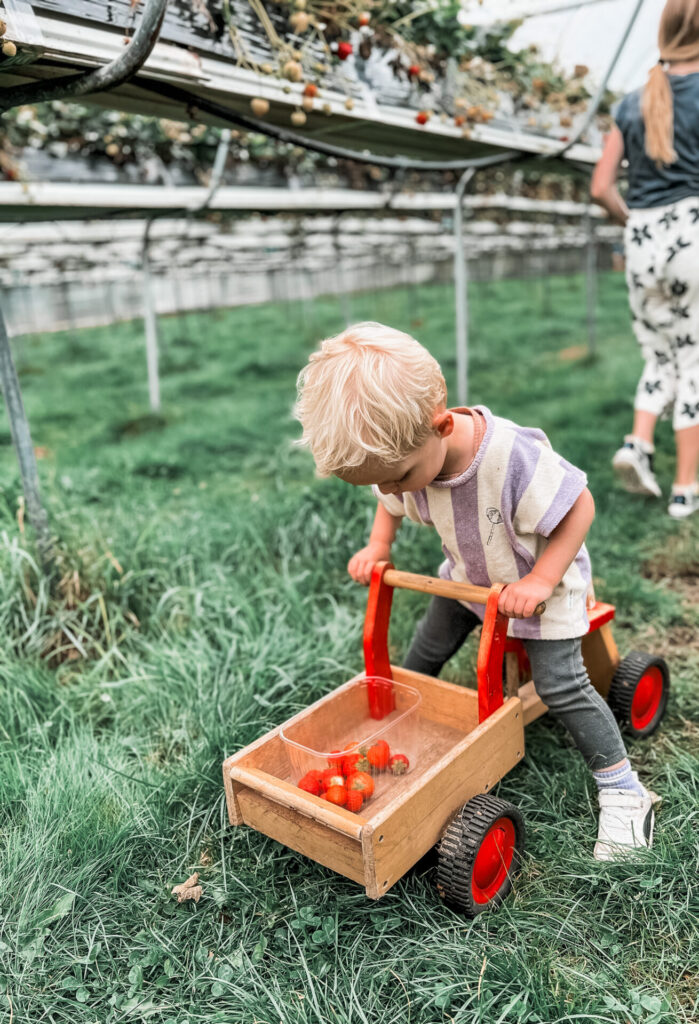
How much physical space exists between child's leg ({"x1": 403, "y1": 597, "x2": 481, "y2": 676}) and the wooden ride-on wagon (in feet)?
0.47

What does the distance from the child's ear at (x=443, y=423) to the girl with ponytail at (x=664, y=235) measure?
194 cm

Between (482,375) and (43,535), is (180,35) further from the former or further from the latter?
(482,375)

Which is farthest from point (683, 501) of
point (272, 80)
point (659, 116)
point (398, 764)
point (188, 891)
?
point (188, 891)

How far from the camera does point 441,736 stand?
80.8 inches

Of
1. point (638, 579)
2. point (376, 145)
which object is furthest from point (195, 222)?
point (638, 579)

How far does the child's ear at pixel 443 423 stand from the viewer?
159cm

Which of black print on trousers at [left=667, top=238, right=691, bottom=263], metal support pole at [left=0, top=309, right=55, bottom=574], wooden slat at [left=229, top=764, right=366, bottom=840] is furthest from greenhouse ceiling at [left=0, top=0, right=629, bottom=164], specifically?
wooden slat at [left=229, top=764, right=366, bottom=840]

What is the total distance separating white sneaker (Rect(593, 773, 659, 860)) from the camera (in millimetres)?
1787

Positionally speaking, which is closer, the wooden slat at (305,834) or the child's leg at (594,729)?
the wooden slat at (305,834)

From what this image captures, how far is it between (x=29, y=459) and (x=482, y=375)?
5482 mm

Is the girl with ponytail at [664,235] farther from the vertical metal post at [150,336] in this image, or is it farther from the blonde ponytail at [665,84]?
the vertical metal post at [150,336]

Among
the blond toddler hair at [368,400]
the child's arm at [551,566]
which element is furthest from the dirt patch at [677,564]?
the blond toddler hair at [368,400]

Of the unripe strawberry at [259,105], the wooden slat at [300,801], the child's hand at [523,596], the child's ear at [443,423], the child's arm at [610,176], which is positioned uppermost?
the unripe strawberry at [259,105]

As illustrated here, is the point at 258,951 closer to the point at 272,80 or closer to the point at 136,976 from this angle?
the point at 136,976
